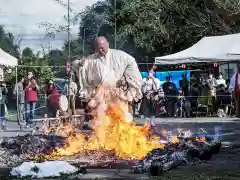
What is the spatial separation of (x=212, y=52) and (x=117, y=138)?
464 inches

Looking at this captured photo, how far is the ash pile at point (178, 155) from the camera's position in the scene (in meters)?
8.86

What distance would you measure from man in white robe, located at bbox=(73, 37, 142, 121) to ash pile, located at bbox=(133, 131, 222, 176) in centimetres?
118

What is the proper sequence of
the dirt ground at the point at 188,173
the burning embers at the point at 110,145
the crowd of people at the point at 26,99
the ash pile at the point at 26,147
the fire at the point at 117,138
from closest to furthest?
the dirt ground at the point at 188,173 → the burning embers at the point at 110,145 → the fire at the point at 117,138 → the ash pile at the point at 26,147 → the crowd of people at the point at 26,99

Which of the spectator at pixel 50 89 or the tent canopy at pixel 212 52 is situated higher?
the tent canopy at pixel 212 52

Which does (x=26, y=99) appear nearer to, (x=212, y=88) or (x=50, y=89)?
(x=50, y=89)

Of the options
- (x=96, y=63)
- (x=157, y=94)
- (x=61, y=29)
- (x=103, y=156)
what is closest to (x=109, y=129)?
(x=103, y=156)

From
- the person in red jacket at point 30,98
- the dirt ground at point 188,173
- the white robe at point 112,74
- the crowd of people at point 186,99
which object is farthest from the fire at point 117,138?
the crowd of people at point 186,99

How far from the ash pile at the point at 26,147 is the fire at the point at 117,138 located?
0.91 feet

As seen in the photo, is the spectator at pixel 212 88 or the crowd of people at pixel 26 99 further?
the spectator at pixel 212 88

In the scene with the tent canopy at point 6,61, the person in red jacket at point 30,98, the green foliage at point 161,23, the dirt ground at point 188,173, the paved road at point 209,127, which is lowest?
the dirt ground at point 188,173

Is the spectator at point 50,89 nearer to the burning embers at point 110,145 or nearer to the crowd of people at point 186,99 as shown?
the crowd of people at point 186,99

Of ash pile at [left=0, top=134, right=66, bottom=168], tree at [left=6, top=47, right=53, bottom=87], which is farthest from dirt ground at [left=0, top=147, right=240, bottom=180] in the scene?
tree at [left=6, top=47, right=53, bottom=87]

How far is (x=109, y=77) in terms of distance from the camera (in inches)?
408

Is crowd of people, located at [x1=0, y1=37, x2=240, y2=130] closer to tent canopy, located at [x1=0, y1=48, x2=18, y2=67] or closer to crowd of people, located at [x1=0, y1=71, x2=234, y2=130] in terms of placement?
crowd of people, located at [x1=0, y1=71, x2=234, y2=130]
